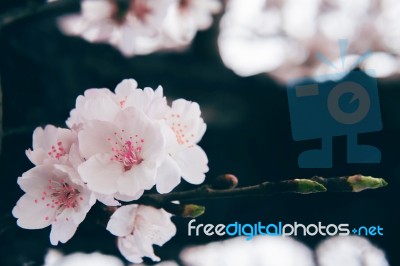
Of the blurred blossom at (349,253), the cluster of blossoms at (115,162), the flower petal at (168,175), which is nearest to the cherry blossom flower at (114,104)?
the cluster of blossoms at (115,162)

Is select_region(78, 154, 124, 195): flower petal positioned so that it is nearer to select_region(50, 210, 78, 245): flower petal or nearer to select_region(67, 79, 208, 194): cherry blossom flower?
select_region(67, 79, 208, 194): cherry blossom flower

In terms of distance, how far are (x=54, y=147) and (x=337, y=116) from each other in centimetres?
71

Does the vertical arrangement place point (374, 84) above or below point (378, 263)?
above

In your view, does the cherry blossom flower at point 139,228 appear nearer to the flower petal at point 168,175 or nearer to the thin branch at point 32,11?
the flower petal at point 168,175

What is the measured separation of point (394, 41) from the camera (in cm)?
128

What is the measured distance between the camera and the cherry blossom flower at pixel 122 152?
3.19ft

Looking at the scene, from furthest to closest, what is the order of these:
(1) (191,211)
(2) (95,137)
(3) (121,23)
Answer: (3) (121,23)
(1) (191,211)
(2) (95,137)

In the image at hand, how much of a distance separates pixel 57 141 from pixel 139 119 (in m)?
0.19

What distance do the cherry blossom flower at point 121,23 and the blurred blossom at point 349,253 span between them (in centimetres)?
71

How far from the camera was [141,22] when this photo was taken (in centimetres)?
124

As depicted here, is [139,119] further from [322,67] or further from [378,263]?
[378,263]

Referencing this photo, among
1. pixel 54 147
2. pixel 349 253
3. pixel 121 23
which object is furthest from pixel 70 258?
pixel 349 253

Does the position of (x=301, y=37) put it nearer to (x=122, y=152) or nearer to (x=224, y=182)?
(x=224, y=182)

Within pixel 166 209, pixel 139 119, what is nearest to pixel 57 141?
pixel 139 119
